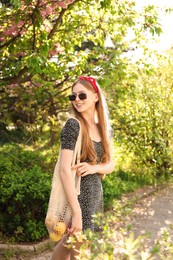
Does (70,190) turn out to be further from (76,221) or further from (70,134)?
(70,134)

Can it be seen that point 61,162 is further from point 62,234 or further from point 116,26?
point 116,26

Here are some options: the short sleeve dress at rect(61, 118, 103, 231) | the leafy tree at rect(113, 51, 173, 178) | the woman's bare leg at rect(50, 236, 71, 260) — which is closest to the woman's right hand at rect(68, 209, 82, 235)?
the short sleeve dress at rect(61, 118, 103, 231)

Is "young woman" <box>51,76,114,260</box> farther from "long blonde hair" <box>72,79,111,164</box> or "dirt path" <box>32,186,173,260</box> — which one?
"dirt path" <box>32,186,173,260</box>

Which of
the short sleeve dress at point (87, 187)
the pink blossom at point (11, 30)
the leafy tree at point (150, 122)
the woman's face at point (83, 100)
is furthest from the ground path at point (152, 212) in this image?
A: the pink blossom at point (11, 30)

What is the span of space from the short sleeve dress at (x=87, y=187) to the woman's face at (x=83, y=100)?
0.17m

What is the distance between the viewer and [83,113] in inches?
141

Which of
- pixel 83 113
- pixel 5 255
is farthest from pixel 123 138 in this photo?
pixel 83 113

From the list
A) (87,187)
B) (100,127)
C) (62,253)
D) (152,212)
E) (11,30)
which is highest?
(11,30)

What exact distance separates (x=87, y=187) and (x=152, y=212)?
425 centimetres

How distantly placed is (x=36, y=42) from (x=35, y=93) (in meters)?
2.19

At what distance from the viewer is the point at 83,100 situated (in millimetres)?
3562

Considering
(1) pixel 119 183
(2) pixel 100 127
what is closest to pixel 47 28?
(1) pixel 119 183

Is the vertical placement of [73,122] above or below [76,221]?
above

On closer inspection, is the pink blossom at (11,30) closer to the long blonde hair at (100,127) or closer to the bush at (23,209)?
the bush at (23,209)
